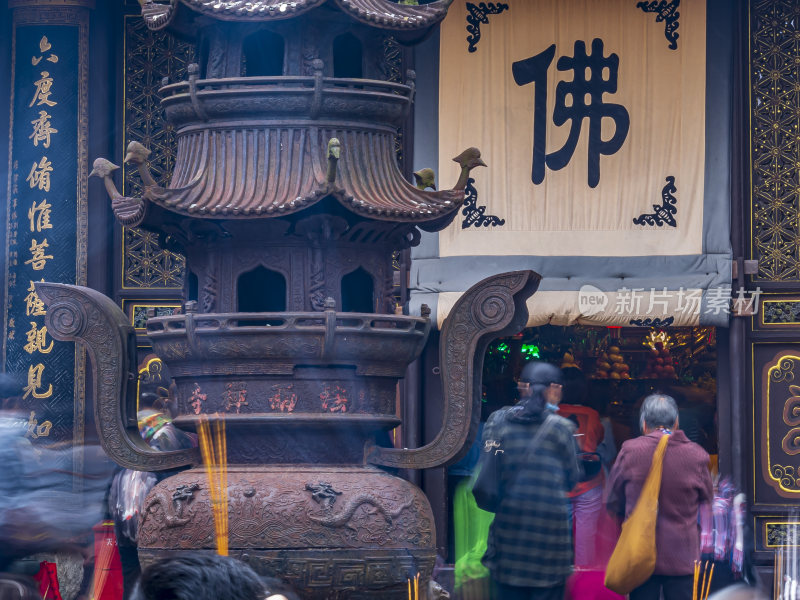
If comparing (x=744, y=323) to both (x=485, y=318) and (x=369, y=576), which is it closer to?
(x=485, y=318)

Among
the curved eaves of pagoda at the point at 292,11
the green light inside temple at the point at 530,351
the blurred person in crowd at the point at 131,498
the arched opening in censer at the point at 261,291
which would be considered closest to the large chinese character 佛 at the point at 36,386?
the blurred person in crowd at the point at 131,498

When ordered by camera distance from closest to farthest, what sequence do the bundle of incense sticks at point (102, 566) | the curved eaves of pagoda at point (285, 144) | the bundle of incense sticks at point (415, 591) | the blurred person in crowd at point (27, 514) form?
the blurred person in crowd at point (27, 514) → the bundle of incense sticks at point (415, 591) → the curved eaves of pagoda at point (285, 144) → the bundle of incense sticks at point (102, 566)

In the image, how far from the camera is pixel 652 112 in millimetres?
9898

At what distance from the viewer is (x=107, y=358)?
6.70 m

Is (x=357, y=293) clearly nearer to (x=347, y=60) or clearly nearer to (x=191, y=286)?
(x=191, y=286)

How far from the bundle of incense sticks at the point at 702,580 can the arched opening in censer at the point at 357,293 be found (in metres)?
2.14

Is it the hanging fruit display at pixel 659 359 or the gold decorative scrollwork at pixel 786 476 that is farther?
the hanging fruit display at pixel 659 359

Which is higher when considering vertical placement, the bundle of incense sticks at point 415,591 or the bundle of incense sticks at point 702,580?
the bundle of incense sticks at point 415,591

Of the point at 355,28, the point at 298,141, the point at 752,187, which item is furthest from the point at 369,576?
the point at 752,187

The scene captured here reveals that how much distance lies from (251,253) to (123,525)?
7.37 feet

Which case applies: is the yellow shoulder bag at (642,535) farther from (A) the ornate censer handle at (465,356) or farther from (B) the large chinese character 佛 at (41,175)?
(B) the large chinese character 佛 at (41,175)

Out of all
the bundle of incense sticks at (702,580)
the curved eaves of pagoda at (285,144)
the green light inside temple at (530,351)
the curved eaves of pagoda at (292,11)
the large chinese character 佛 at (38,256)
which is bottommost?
the bundle of incense sticks at (702,580)

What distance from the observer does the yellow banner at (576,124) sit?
9.80m

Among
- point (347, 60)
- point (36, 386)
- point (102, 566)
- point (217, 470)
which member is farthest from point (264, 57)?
point (102, 566)
